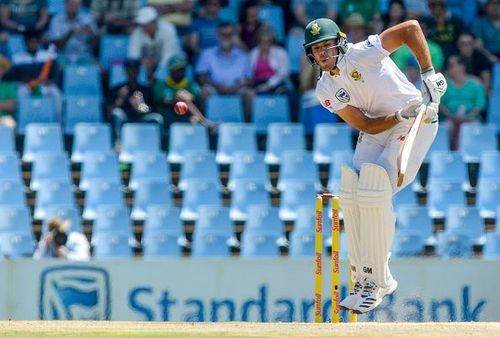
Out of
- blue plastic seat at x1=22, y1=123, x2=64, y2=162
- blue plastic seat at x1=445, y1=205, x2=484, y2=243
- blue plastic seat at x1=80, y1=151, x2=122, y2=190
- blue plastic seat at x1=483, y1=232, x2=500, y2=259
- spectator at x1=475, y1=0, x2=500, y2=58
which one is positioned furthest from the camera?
spectator at x1=475, y1=0, x2=500, y2=58

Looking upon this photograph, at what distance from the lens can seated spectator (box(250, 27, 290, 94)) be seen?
15.2 m

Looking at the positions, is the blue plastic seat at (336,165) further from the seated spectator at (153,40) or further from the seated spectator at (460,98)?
the seated spectator at (153,40)

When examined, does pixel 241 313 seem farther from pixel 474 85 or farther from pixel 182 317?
pixel 474 85

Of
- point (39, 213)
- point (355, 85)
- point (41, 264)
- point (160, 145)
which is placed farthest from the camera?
point (160, 145)

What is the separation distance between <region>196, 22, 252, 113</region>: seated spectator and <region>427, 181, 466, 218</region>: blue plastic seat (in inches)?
89.5

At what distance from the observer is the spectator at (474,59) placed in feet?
50.3

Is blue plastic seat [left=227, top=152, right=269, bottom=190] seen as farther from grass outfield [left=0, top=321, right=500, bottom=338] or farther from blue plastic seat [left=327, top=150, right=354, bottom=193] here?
grass outfield [left=0, top=321, right=500, bottom=338]

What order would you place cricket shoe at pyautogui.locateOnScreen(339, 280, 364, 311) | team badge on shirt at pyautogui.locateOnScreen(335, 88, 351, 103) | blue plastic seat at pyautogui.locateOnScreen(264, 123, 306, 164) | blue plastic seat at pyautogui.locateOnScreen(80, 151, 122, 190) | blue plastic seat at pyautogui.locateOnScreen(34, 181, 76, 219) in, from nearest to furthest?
1. team badge on shirt at pyautogui.locateOnScreen(335, 88, 351, 103)
2. cricket shoe at pyautogui.locateOnScreen(339, 280, 364, 311)
3. blue plastic seat at pyautogui.locateOnScreen(34, 181, 76, 219)
4. blue plastic seat at pyautogui.locateOnScreen(80, 151, 122, 190)
5. blue plastic seat at pyautogui.locateOnScreen(264, 123, 306, 164)

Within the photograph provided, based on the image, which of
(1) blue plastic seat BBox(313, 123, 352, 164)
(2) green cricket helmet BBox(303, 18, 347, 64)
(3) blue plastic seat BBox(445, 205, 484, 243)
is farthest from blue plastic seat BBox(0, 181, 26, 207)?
(2) green cricket helmet BBox(303, 18, 347, 64)

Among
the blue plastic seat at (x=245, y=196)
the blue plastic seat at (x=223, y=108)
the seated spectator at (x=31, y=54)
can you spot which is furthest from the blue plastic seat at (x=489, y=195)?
the seated spectator at (x=31, y=54)

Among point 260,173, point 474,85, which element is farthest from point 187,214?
point 474,85

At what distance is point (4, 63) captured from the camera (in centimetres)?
1517

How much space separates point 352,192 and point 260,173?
546 centimetres

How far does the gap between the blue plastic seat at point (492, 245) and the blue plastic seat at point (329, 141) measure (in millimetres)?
1891
